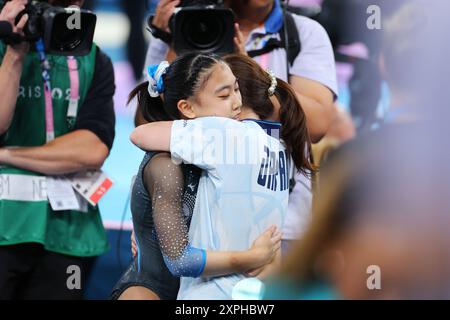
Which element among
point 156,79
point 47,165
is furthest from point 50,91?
point 156,79

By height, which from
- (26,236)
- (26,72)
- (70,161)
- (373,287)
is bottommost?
(373,287)

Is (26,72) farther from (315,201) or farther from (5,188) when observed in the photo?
(315,201)

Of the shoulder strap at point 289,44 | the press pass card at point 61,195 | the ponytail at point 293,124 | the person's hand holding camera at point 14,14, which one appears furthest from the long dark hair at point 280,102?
the press pass card at point 61,195

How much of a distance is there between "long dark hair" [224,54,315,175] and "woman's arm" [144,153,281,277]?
33cm

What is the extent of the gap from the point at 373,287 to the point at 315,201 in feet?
0.99

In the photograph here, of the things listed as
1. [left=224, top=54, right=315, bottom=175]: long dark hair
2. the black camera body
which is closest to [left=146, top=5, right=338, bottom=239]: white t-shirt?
the black camera body

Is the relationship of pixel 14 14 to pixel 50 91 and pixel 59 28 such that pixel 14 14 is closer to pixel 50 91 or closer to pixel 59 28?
pixel 59 28

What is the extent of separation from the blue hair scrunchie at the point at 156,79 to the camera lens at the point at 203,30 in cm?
38

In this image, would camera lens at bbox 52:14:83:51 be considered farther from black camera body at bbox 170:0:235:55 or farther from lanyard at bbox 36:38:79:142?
black camera body at bbox 170:0:235:55

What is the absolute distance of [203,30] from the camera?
9.45ft

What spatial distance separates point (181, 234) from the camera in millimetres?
2324

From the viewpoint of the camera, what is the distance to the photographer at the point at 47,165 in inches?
117

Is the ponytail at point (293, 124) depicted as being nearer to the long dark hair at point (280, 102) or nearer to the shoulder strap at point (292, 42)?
the long dark hair at point (280, 102)
